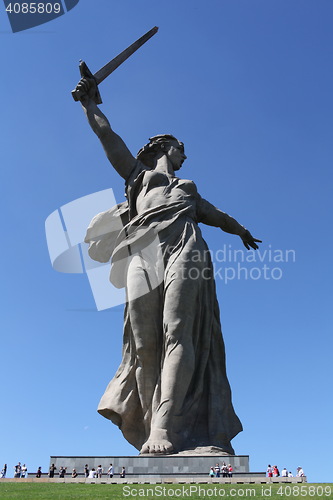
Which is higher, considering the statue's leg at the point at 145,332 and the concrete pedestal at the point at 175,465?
the statue's leg at the point at 145,332

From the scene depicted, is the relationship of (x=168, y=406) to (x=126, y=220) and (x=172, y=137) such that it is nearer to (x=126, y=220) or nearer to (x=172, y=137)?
(x=126, y=220)

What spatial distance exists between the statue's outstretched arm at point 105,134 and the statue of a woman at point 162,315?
24 mm

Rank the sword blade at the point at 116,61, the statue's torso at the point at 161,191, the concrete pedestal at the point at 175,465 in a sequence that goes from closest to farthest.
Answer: the concrete pedestal at the point at 175,465, the statue's torso at the point at 161,191, the sword blade at the point at 116,61

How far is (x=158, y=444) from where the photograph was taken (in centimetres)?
1063

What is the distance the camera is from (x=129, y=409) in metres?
12.1

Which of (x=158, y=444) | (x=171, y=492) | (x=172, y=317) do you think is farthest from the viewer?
(x=172, y=317)

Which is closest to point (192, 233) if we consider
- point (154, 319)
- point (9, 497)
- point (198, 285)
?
point (198, 285)

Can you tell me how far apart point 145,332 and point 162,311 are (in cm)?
60

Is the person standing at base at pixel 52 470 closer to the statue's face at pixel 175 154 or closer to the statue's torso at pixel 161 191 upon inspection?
the statue's torso at pixel 161 191

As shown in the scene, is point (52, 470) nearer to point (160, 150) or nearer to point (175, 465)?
point (175, 465)

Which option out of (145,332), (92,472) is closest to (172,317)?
(145,332)

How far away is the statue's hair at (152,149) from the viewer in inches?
568

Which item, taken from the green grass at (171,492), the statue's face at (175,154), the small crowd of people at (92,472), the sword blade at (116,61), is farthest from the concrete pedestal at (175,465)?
the sword blade at (116,61)

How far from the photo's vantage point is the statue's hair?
1444 centimetres
